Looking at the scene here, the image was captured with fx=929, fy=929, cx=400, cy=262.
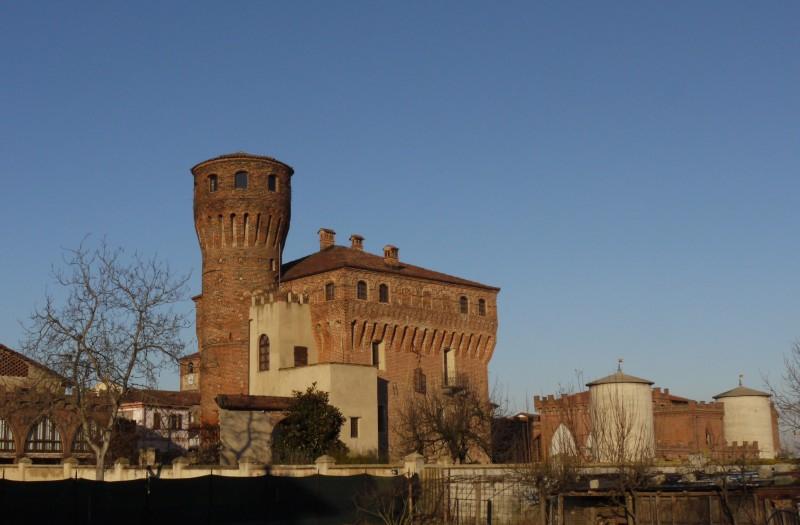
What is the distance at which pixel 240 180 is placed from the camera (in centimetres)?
4425

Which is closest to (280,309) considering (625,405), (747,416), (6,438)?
(6,438)

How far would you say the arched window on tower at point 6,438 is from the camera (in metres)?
40.2

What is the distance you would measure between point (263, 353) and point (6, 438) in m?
11.7

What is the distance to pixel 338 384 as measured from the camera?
39969 mm

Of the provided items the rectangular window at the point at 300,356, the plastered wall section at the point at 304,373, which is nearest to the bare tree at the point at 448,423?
the plastered wall section at the point at 304,373

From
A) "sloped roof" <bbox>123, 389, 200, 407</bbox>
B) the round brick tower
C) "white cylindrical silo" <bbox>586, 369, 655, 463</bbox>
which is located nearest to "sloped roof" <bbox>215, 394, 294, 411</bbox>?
the round brick tower

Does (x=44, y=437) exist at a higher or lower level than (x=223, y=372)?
lower

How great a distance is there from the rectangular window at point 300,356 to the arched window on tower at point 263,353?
136cm

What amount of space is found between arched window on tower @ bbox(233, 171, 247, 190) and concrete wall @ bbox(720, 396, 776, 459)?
946 inches

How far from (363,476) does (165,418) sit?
23.7 m

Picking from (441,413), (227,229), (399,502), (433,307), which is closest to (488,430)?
(441,413)

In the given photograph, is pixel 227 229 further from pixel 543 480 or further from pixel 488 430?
pixel 543 480

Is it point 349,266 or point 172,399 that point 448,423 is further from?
point 172,399

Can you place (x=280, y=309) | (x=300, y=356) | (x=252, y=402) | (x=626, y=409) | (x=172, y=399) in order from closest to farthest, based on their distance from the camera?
(x=626, y=409), (x=252, y=402), (x=280, y=309), (x=300, y=356), (x=172, y=399)
